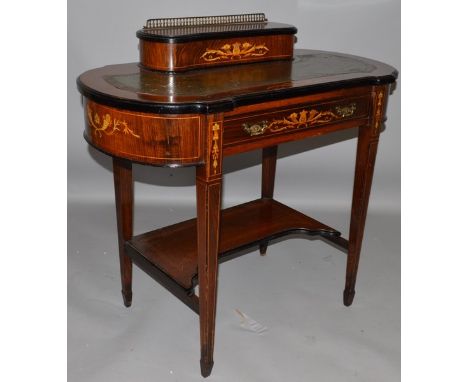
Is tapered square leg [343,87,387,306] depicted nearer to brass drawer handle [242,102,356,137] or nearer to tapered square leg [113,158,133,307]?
brass drawer handle [242,102,356,137]

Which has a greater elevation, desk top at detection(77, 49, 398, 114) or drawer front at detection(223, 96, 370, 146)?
desk top at detection(77, 49, 398, 114)

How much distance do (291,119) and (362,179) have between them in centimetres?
63

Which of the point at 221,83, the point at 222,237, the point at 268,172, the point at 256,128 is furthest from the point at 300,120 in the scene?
the point at 268,172

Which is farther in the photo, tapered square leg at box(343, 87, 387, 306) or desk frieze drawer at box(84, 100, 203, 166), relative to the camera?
tapered square leg at box(343, 87, 387, 306)

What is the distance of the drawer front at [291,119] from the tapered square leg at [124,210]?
672mm

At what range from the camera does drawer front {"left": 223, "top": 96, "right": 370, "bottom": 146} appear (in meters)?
2.10

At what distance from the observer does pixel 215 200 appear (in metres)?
2.11

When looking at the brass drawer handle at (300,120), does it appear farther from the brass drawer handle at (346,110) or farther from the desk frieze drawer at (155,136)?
the desk frieze drawer at (155,136)

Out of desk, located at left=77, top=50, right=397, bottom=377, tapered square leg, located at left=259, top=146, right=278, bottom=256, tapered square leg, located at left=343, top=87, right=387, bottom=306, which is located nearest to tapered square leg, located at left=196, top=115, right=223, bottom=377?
desk, located at left=77, top=50, right=397, bottom=377

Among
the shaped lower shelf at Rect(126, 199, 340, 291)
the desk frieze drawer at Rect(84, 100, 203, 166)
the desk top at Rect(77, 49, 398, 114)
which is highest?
the desk top at Rect(77, 49, 398, 114)

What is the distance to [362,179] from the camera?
271cm

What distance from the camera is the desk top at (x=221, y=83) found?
1.98m

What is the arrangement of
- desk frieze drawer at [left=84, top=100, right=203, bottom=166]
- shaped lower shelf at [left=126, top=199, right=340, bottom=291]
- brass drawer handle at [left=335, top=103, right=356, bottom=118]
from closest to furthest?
desk frieze drawer at [left=84, top=100, right=203, bottom=166] → brass drawer handle at [left=335, top=103, right=356, bottom=118] → shaped lower shelf at [left=126, top=199, right=340, bottom=291]

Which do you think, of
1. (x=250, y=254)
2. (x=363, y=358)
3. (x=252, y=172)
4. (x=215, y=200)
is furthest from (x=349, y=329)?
(x=252, y=172)
